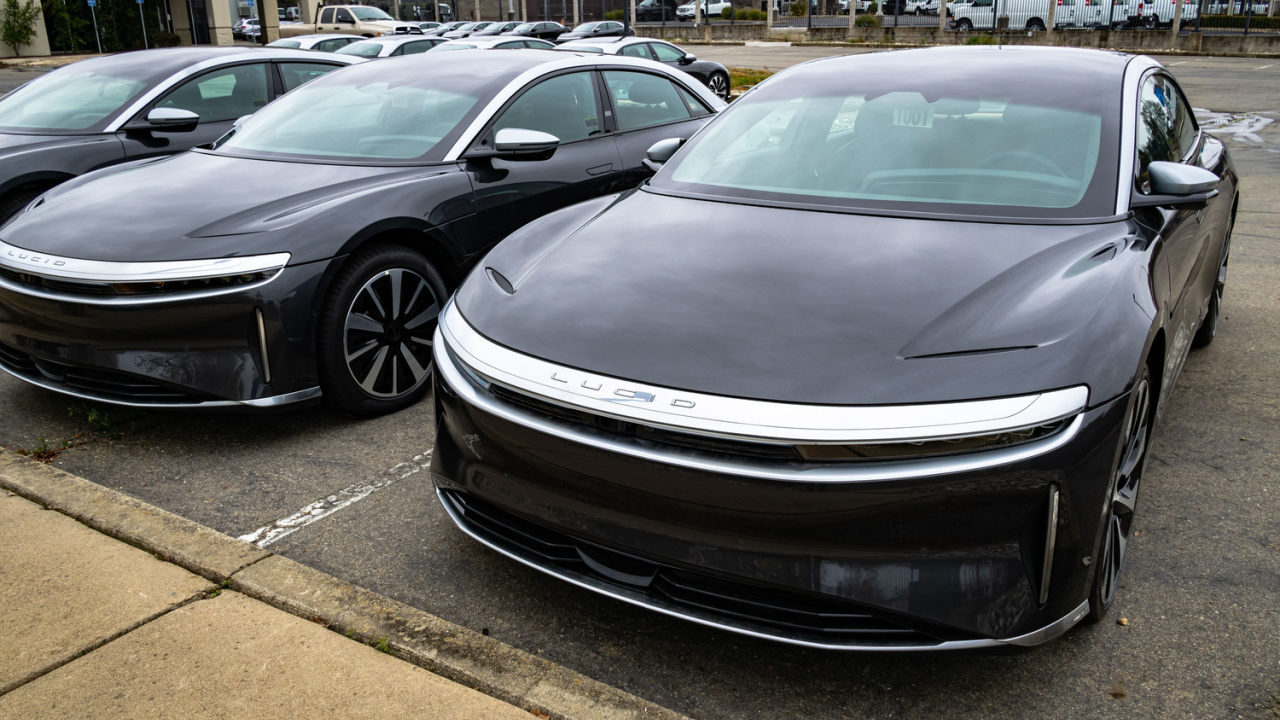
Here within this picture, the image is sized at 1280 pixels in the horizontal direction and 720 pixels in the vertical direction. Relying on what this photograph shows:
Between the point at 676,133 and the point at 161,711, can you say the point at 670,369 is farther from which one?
the point at 676,133

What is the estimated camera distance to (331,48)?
22641mm

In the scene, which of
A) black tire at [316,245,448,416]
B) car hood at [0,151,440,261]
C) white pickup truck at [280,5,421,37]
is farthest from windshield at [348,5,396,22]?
black tire at [316,245,448,416]

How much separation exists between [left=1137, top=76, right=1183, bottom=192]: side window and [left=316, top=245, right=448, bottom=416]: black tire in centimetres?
295

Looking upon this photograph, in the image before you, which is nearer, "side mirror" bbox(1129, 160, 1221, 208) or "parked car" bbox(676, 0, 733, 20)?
"side mirror" bbox(1129, 160, 1221, 208)

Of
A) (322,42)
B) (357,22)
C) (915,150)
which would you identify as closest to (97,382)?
(915,150)

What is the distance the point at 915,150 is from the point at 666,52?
1969 cm

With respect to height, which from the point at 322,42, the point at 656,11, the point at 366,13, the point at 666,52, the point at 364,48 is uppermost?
the point at 656,11

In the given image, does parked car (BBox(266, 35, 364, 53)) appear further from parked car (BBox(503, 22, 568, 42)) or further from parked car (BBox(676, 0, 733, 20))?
parked car (BBox(676, 0, 733, 20))

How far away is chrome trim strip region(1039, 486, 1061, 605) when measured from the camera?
2164mm

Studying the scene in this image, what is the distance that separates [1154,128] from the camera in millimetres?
3678

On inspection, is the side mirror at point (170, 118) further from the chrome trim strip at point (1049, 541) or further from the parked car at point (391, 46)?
the parked car at point (391, 46)

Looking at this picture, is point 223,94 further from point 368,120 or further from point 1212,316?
point 1212,316

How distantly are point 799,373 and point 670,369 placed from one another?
1.04 ft

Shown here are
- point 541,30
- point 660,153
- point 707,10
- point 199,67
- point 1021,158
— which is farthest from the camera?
point 707,10
